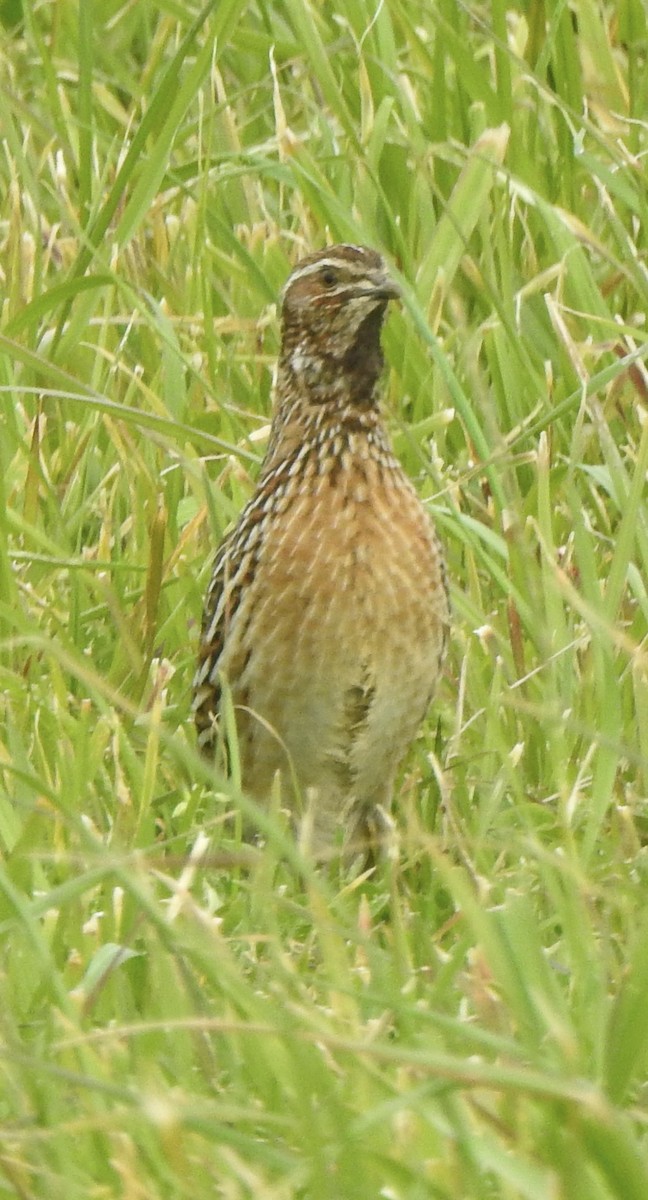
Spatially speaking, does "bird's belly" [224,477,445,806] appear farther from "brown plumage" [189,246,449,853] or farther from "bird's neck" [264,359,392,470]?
"bird's neck" [264,359,392,470]

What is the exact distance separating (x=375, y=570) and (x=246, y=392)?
154 centimetres

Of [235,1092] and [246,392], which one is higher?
[246,392]

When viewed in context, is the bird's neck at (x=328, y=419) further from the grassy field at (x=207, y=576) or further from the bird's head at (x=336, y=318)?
the grassy field at (x=207, y=576)

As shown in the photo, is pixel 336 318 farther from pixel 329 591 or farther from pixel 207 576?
pixel 207 576

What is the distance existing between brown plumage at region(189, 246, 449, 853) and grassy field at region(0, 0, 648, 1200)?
11 centimetres

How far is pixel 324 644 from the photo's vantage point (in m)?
4.50

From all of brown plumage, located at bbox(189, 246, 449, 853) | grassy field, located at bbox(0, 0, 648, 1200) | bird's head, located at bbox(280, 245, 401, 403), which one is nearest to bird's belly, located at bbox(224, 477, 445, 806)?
brown plumage, located at bbox(189, 246, 449, 853)

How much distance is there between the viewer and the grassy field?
278cm

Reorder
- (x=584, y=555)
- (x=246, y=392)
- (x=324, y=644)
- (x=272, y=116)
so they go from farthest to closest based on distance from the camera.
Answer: (x=272, y=116) < (x=246, y=392) < (x=324, y=644) < (x=584, y=555)

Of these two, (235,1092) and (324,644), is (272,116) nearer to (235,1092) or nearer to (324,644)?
(324,644)

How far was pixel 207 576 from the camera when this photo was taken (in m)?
5.23

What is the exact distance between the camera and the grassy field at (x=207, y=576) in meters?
2.78

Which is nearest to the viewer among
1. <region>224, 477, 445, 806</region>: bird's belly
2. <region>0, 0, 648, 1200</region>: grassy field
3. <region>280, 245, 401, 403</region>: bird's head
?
<region>0, 0, 648, 1200</region>: grassy field

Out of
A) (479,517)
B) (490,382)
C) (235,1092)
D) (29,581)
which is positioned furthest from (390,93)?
(235,1092)
